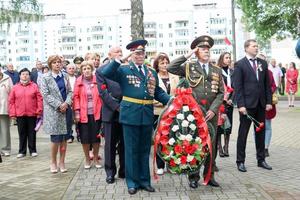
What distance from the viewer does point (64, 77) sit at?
8484mm

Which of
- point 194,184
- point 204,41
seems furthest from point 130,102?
point 194,184

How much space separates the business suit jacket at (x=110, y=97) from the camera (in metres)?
7.43

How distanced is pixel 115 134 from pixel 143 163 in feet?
2.95

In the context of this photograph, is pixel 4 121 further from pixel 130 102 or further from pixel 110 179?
pixel 130 102

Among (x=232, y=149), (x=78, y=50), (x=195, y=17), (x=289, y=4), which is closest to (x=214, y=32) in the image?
(x=195, y=17)

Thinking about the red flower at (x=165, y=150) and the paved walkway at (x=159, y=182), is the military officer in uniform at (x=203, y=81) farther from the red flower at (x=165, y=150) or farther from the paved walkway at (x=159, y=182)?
the red flower at (x=165, y=150)

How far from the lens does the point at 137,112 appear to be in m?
6.68

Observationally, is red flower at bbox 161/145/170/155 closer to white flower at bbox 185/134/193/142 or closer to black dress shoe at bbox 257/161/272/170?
white flower at bbox 185/134/193/142

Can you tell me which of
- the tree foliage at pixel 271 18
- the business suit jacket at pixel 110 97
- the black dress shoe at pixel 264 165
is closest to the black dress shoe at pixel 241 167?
the black dress shoe at pixel 264 165

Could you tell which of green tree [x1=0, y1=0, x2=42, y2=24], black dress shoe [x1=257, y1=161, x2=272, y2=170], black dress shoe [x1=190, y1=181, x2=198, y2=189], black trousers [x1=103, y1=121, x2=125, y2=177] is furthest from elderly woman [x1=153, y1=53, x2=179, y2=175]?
green tree [x1=0, y1=0, x2=42, y2=24]

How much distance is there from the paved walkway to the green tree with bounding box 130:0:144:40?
3026mm

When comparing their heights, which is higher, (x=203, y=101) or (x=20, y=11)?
(x=20, y=11)

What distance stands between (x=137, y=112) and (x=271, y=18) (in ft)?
61.0

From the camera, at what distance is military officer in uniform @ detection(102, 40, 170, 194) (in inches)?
264
